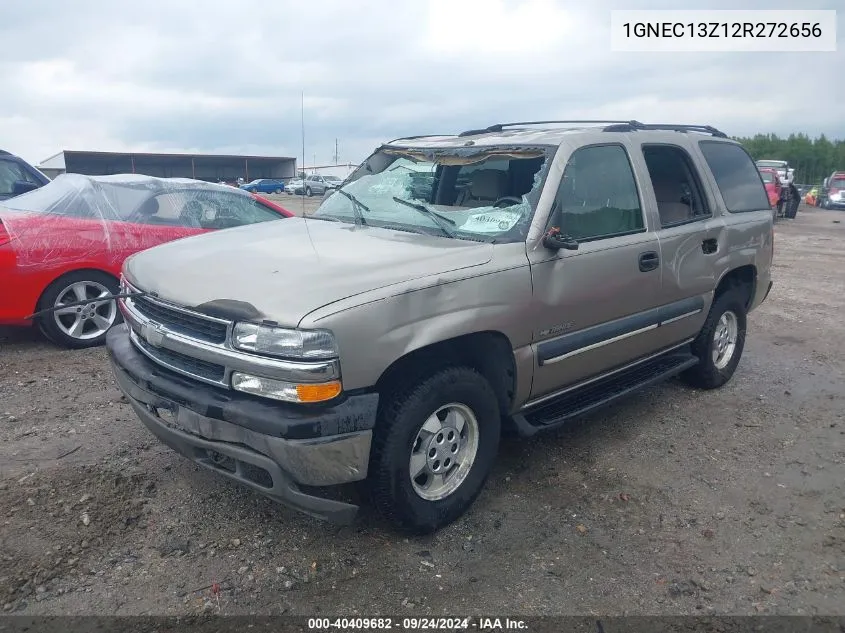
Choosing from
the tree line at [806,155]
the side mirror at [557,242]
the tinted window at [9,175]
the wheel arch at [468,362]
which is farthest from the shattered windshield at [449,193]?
the tree line at [806,155]

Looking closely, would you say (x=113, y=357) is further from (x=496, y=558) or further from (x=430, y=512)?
(x=496, y=558)

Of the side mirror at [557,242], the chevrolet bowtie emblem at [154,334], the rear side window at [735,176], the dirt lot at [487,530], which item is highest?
the rear side window at [735,176]

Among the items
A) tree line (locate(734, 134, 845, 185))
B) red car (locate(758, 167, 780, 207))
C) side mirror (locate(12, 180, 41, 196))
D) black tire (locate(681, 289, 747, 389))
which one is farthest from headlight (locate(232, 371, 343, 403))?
tree line (locate(734, 134, 845, 185))

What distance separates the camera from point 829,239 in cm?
1675

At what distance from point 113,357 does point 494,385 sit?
1897 mm

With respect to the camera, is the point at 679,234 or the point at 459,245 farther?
the point at 679,234

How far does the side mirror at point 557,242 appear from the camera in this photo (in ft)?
11.1

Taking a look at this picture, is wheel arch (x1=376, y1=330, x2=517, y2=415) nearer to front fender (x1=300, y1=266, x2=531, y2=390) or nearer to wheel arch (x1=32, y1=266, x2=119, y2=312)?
front fender (x1=300, y1=266, x2=531, y2=390)

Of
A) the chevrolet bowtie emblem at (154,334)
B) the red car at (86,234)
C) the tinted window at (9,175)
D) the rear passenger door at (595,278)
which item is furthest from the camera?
the tinted window at (9,175)

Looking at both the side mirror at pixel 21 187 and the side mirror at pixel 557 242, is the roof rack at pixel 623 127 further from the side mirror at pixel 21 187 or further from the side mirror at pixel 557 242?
the side mirror at pixel 21 187

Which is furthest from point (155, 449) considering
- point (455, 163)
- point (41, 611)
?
point (455, 163)

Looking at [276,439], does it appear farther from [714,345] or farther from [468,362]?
[714,345]

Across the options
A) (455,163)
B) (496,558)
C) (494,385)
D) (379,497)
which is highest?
(455,163)

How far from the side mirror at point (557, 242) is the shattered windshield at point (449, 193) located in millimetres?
117
